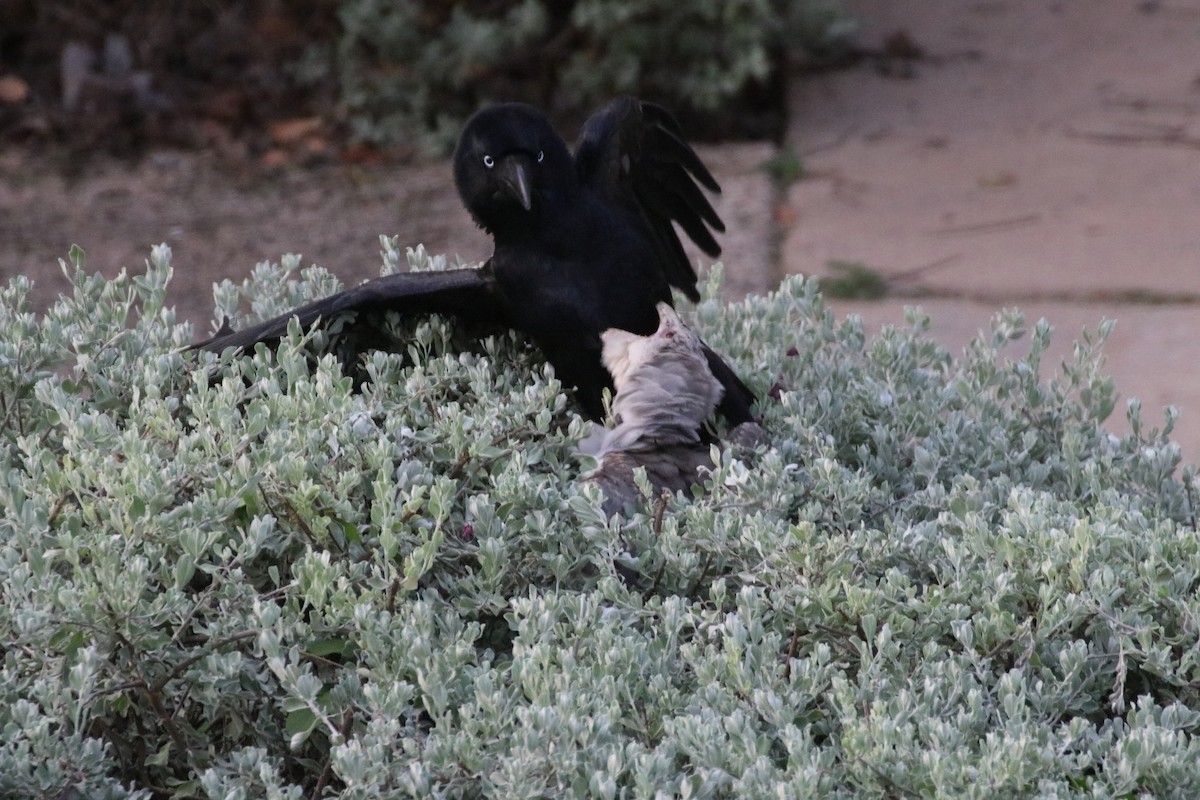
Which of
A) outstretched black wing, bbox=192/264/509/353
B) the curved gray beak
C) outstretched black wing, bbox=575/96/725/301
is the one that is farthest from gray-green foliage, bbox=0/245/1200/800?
outstretched black wing, bbox=575/96/725/301

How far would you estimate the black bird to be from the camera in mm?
2977

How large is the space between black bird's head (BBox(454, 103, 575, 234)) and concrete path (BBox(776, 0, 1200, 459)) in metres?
1.99

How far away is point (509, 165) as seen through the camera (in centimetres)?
321

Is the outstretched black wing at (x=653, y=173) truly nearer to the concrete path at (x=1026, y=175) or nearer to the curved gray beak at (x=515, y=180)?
the curved gray beak at (x=515, y=180)

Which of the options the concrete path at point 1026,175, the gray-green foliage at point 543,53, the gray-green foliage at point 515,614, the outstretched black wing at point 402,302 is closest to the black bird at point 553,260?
the outstretched black wing at point 402,302

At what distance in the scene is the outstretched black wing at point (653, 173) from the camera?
137 inches

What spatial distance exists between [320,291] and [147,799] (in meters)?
1.54

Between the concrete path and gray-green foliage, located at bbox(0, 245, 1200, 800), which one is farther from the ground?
gray-green foliage, located at bbox(0, 245, 1200, 800)

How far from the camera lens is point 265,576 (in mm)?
2188

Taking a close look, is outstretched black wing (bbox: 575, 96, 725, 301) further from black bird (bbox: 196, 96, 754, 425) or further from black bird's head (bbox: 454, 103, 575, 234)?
black bird's head (bbox: 454, 103, 575, 234)

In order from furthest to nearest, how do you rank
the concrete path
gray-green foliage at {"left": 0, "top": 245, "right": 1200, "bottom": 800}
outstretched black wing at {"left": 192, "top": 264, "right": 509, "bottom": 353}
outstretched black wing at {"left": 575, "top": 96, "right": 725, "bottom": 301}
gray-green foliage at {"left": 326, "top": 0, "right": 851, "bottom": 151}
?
gray-green foliage at {"left": 326, "top": 0, "right": 851, "bottom": 151}, the concrete path, outstretched black wing at {"left": 575, "top": 96, "right": 725, "bottom": 301}, outstretched black wing at {"left": 192, "top": 264, "right": 509, "bottom": 353}, gray-green foliage at {"left": 0, "top": 245, "right": 1200, "bottom": 800}

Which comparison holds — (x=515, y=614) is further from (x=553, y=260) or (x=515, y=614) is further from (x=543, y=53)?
(x=543, y=53)

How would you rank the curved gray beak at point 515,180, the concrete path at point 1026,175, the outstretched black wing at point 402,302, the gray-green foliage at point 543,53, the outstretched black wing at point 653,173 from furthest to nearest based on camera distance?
the gray-green foliage at point 543,53 → the concrete path at point 1026,175 → the outstretched black wing at point 653,173 → the curved gray beak at point 515,180 → the outstretched black wing at point 402,302

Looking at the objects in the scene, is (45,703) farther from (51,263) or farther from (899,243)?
(899,243)
